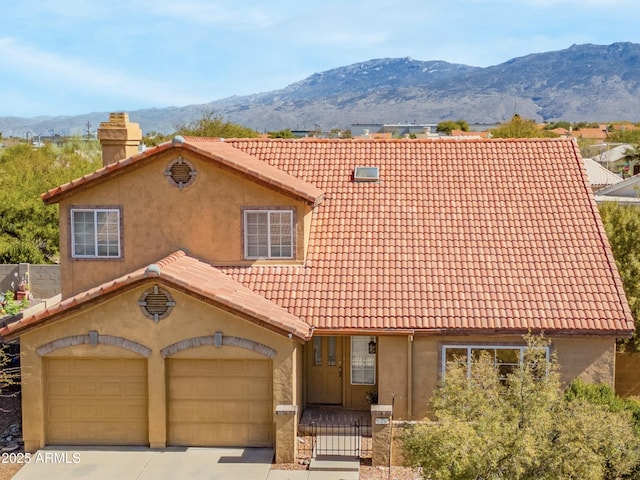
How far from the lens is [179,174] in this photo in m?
20.5

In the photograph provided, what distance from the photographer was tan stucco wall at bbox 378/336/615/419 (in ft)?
61.8

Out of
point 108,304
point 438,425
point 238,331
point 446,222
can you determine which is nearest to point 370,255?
point 446,222

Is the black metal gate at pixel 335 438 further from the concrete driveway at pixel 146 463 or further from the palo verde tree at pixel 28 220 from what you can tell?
the palo verde tree at pixel 28 220

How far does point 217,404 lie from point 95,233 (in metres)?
5.68

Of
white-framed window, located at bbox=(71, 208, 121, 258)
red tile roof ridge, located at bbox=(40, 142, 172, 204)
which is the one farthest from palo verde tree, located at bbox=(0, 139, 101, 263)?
red tile roof ridge, located at bbox=(40, 142, 172, 204)

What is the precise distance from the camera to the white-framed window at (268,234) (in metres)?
20.5

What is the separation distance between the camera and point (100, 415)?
60.6ft

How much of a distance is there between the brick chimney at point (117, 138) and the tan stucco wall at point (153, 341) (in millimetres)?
5741

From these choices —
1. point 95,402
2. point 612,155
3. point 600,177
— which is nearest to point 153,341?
point 95,402

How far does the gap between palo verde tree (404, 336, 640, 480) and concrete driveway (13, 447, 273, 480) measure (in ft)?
18.0

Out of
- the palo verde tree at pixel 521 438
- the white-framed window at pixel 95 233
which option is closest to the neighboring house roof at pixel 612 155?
the white-framed window at pixel 95 233

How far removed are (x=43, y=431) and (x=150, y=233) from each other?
5374 mm

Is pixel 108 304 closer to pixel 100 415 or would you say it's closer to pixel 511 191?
pixel 100 415

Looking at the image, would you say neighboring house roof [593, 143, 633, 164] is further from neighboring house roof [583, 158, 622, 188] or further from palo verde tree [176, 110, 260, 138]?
palo verde tree [176, 110, 260, 138]
